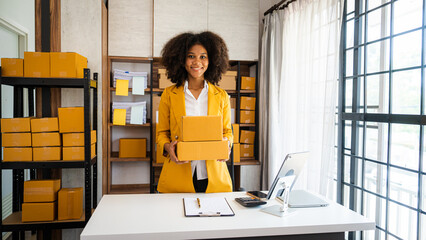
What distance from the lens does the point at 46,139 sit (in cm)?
246

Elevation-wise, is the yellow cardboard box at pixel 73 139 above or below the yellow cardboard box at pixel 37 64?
below

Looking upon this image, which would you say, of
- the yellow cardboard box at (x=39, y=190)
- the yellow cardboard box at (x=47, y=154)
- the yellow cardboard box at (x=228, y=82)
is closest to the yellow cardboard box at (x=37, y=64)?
the yellow cardboard box at (x=47, y=154)

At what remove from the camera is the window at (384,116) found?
1.86m

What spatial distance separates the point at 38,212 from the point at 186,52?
1.77 m

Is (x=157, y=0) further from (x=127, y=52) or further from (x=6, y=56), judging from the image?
(x=6, y=56)

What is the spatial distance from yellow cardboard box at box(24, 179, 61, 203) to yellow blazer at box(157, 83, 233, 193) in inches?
42.4

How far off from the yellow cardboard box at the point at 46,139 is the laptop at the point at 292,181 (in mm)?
1847

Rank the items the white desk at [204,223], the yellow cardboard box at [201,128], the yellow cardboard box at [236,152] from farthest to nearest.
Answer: the yellow cardboard box at [236,152]
the yellow cardboard box at [201,128]
the white desk at [204,223]

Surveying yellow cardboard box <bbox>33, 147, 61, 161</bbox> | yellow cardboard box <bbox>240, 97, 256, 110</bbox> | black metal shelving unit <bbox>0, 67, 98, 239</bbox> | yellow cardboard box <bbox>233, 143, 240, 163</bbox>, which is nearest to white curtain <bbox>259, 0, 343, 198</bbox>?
yellow cardboard box <bbox>240, 97, 256, 110</bbox>

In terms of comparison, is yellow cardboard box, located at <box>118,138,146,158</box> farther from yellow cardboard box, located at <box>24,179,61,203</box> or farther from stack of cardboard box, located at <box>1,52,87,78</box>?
stack of cardboard box, located at <box>1,52,87,78</box>

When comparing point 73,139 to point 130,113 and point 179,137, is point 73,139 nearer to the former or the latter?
point 130,113

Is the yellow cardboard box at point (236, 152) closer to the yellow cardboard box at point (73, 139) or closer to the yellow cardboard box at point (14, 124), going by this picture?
the yellow cardboard box at point (73, 139)

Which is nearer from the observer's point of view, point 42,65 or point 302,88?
point 42,65

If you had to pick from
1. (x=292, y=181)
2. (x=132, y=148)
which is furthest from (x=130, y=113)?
(x=292, y=181)
